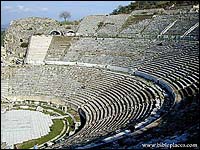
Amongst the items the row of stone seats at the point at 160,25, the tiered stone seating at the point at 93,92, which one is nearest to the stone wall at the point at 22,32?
the tiered stone seating at the point at 93,92

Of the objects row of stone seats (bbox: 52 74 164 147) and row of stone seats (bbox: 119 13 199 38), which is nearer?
row of stone seats (bbox: 52 74 164 147)

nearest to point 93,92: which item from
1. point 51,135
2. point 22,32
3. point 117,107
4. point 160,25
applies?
point 117,107

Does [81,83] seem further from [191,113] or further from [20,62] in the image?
[191,113]

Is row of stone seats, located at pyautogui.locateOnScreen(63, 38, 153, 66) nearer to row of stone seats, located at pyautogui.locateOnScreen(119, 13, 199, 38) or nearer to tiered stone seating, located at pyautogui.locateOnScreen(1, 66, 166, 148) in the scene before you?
tiered stone seating, located at pyautogui.locateOnScreen(1, 66, 166, 148)

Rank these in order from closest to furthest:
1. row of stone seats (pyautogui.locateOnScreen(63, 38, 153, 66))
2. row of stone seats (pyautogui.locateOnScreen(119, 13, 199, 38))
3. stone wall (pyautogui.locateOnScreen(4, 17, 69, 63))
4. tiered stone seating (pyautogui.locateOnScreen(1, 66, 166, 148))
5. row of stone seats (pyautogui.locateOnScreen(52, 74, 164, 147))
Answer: row of stone seats (pyautogui.locateOnScreen(52, 74, 164, 147)) < tiered stone seating (pyautogui.locateOnScreen(1, 66, 166, 148)) < row of stone seats (pyautogui.locateOnScreen(63, 38, 153, 66)) < row of stone seats (pyautogui.locateOnScreen(119, 13, 199, 38)) < stone wall (pyautogui.locateOnScreen(4, 17, 69, 63))

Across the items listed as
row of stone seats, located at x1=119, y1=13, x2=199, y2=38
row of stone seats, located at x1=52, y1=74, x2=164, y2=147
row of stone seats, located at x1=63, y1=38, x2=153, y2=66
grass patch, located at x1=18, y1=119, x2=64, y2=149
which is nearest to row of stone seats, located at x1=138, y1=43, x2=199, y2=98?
row of stone seats, located at x1=52, y1=74, x2=164, y2=147

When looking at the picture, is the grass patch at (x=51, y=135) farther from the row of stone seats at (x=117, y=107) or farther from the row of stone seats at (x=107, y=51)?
the row of stone seats at (x=107, y=51)

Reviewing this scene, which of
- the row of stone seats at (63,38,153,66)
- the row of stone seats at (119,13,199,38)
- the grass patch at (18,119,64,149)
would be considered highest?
the row of stone seats at (119,13,199,38)

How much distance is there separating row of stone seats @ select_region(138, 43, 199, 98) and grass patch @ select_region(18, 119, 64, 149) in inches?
370

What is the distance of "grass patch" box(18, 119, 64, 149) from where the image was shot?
86.6 feet

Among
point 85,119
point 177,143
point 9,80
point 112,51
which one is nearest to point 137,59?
point 112,51

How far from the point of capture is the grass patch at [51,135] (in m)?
26.4

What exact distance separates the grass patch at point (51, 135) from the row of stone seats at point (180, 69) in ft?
30.9

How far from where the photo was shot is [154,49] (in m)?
41.0
